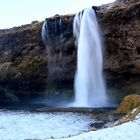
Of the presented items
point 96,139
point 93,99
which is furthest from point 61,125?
point 93,99

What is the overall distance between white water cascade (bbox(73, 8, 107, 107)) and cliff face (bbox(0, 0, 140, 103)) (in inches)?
34.9

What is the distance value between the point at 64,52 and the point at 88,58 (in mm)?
3408

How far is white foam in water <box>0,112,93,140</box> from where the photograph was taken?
23594 millimetres

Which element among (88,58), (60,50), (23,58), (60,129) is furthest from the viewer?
(23,58)

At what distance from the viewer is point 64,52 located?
168ft

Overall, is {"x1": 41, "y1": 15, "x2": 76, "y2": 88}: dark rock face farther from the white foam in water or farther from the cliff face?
the white foam in water

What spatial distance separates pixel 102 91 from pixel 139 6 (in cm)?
1113

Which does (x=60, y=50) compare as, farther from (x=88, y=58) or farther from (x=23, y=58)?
(x=23, y=58)

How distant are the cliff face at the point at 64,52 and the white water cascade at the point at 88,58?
89 centimetres

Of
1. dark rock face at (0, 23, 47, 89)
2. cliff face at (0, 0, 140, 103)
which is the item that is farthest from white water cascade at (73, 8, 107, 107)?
dark rock face at (0, 23, 47, 89)

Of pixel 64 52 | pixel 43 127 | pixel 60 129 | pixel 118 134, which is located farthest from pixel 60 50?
pixel 118 134

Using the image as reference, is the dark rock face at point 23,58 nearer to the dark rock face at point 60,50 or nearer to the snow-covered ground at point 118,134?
the dark rock face at point 60,50

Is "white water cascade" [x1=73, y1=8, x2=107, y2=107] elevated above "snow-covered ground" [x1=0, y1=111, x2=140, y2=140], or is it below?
above

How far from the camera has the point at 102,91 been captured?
49.4 metres
